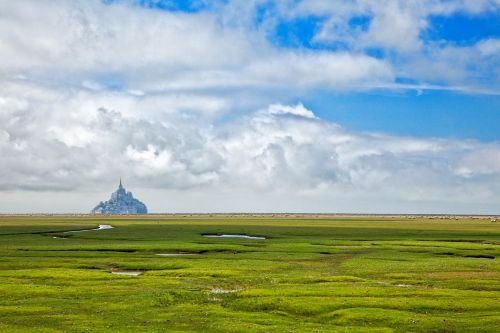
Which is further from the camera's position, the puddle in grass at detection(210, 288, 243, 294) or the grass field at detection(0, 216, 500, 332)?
the puddle in grass at detection(210, 288, 243, 294)

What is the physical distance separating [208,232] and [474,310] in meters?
106

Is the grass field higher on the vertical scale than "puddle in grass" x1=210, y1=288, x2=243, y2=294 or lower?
higher

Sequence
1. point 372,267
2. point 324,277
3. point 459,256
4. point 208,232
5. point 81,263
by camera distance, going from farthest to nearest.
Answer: point 208,232 < point 459,256 < point 81,263 < point 372,267 < point 324,277

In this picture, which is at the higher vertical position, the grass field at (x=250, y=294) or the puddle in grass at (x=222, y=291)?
the grass field at (x=250, y=294)

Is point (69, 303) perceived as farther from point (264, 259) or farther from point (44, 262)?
point (264, 259)

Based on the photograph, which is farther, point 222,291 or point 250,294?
point 222,291

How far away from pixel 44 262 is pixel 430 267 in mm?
48292

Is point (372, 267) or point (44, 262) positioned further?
point (44, 262)

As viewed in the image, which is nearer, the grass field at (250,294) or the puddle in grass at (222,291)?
the grass field at (250,294)

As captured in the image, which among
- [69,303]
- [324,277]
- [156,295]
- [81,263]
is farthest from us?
[81,263]

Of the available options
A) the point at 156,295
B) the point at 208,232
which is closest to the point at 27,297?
the point at 156,295

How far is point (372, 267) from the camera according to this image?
203 feet

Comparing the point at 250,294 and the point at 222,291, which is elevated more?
the point at 250,294

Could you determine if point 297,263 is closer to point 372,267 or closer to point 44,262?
point 372,267
